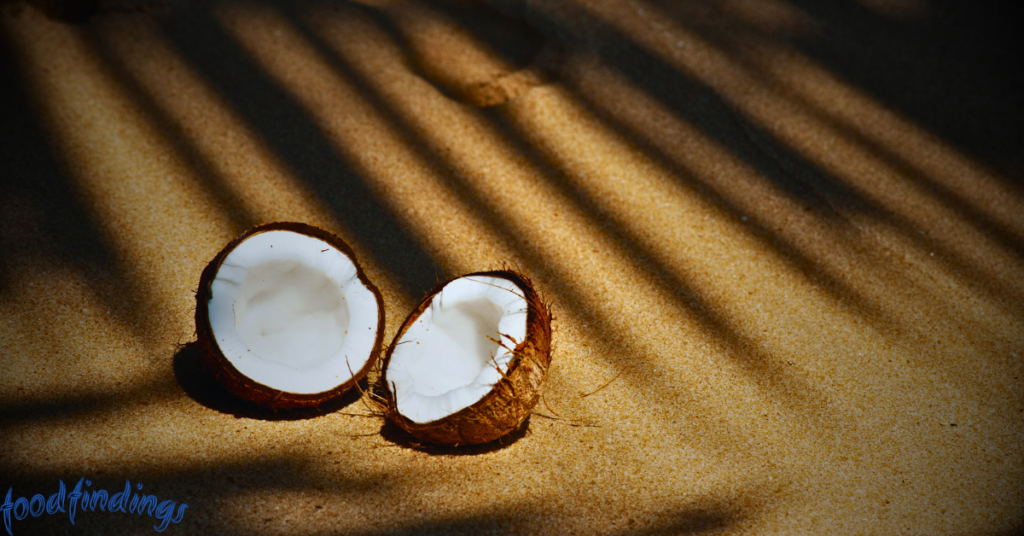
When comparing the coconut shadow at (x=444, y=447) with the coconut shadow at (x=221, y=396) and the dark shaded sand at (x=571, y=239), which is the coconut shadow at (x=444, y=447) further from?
the coconut shadow at (x=221, y=396)

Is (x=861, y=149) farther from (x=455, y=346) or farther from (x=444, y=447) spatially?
(x=444, y=447)

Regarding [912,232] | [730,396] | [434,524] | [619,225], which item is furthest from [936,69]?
[434,524]

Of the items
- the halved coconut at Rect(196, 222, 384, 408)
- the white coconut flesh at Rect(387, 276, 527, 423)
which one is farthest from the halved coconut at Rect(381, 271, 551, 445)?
the halved coconut at Rect(196, 222, 384, 408)

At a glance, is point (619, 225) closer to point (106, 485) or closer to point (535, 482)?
point (535, 482)

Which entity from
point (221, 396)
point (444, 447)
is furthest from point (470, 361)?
point (221, 396)

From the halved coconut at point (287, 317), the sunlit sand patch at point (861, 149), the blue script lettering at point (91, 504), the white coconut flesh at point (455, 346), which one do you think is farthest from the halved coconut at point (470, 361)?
the sunlit sand patch at point (861, 149)
